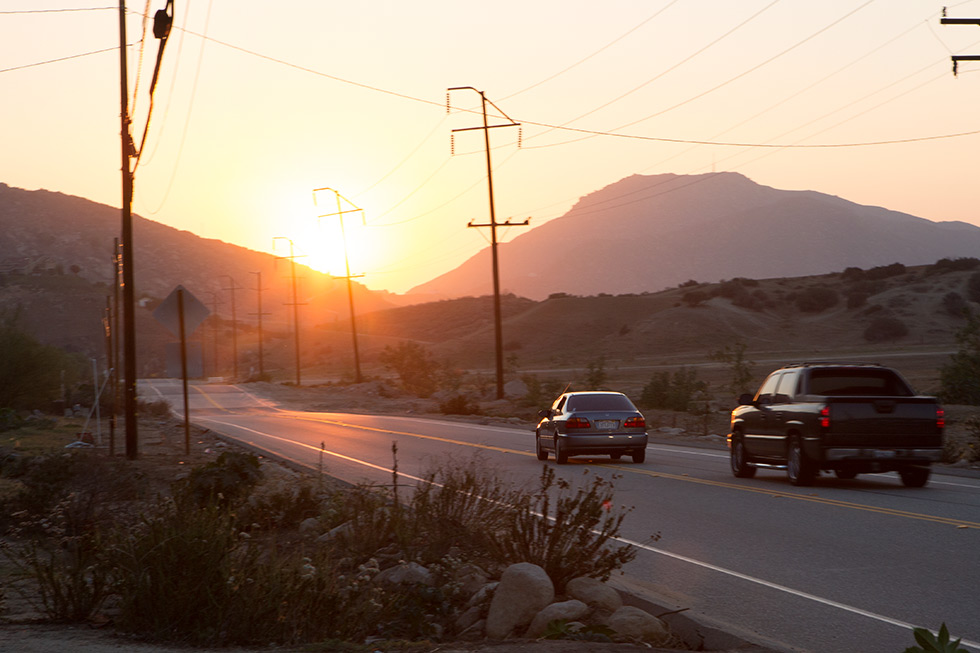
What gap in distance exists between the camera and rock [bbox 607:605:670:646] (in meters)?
7.40

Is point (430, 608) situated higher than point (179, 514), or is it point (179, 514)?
point (179, 514)

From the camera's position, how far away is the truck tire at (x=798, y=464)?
1755cm

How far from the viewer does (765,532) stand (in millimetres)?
12844

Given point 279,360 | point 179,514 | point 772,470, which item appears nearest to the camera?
point 179,514

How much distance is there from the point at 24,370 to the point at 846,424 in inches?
1633

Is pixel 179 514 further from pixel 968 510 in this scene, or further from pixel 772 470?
pixel 772 470

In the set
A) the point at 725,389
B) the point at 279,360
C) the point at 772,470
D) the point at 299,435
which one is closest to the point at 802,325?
the point at 725,389

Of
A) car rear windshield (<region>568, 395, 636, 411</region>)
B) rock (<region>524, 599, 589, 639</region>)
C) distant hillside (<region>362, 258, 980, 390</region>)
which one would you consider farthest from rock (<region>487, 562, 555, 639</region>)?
distant hillside (<region>362, 258, 980, 390</region>)

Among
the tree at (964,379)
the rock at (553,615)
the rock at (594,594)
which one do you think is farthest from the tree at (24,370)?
the rock at (553,615)

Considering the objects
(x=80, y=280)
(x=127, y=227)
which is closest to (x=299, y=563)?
(x=127, y=227)

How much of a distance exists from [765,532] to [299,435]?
79.0ft

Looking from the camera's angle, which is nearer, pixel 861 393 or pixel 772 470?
pixel 861 393

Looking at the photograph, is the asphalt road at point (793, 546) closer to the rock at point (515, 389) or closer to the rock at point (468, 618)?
the rock at point (468, 618)

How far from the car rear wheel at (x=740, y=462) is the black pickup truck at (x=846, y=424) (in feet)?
1.66
